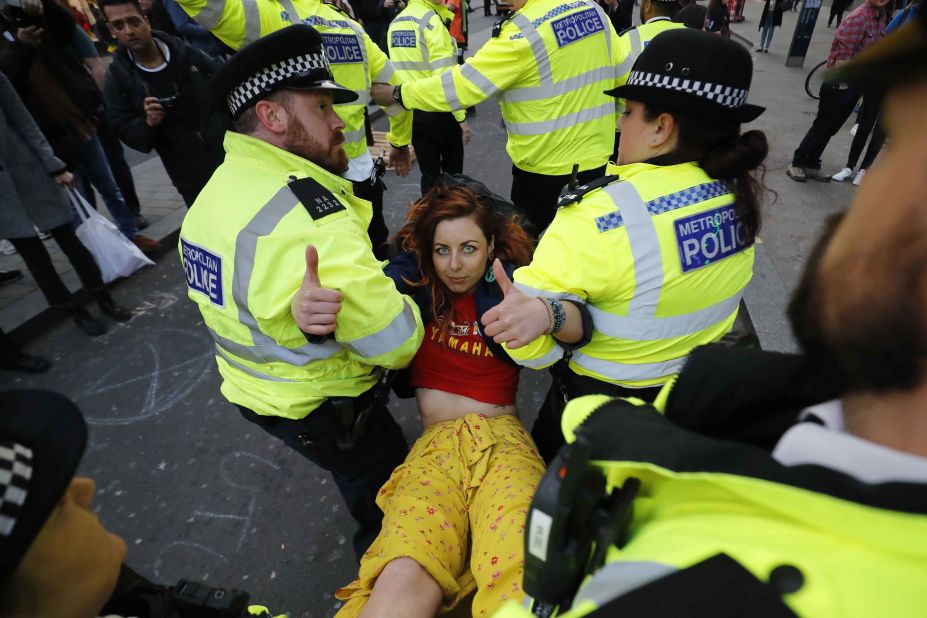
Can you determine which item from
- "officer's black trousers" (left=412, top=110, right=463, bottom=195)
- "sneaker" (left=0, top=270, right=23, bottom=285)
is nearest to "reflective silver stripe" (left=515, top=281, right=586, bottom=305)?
"officer's black trousers" (left=412, top=110, right=463, bottom=195)

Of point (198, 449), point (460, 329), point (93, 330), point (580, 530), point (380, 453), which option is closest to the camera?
point (580, 530)

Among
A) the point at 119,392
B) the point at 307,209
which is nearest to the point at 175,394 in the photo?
the point at 119,392

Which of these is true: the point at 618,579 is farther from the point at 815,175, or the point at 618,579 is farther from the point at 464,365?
the point at 815,175

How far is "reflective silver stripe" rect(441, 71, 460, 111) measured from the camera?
298 cm

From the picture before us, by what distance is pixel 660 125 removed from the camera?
1.53 metres

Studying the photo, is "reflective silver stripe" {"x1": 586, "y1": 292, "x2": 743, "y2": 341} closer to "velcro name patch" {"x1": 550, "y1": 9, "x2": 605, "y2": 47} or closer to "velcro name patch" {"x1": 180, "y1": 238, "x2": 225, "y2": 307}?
"velcro name patch" {"x1": 180, "y1": 238, "x2": 225, "y2": 307}

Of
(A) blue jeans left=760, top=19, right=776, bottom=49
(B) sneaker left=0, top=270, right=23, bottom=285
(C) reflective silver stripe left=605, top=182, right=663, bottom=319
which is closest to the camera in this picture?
(C) reflective silver stripe left=605, top=182, right=663, bottom=319

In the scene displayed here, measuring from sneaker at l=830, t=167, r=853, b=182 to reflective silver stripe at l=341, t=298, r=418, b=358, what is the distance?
5.60 metres

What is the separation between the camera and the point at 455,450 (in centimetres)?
196

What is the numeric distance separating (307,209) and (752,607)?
137 centimetres

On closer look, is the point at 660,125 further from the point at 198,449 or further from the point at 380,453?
the point at 198,449

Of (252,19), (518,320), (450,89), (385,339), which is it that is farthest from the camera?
(450,89)

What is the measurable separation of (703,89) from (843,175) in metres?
5.10

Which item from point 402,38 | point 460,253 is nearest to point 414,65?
point 402,38
